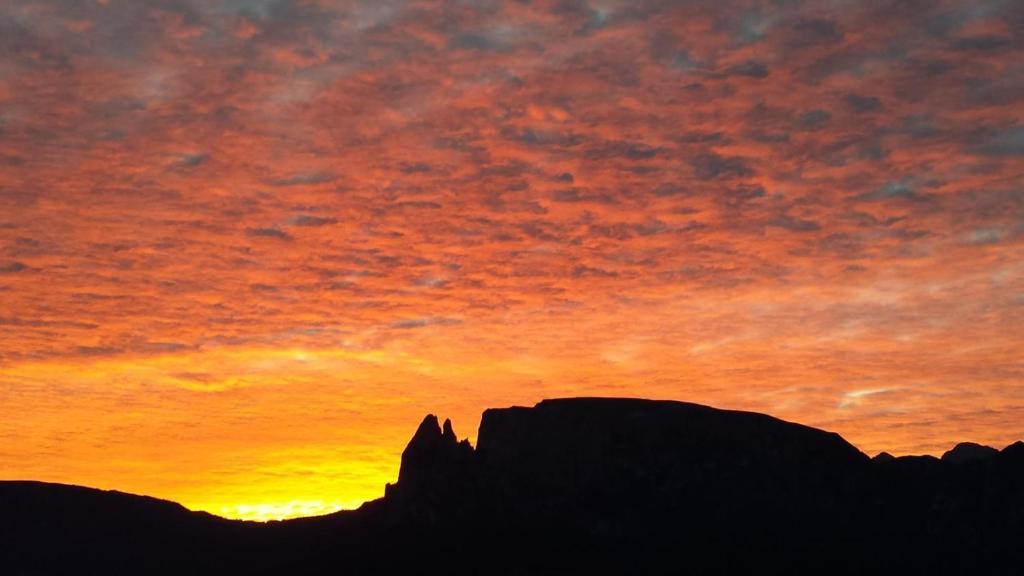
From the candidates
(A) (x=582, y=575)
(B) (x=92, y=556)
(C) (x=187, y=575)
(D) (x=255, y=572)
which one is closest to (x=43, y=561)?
(B) (x=92, y=556)

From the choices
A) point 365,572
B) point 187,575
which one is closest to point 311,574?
point 365,572

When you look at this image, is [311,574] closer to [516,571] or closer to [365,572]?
[365,572]

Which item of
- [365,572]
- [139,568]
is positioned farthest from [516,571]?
[139,568]

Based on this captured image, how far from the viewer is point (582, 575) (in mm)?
198750

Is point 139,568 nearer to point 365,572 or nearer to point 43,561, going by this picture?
point 43,561

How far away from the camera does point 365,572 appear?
653 feet

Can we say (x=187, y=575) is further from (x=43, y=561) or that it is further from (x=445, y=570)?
(x=445, y=570)

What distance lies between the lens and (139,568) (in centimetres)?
19638

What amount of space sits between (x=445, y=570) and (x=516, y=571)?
52.7 feet

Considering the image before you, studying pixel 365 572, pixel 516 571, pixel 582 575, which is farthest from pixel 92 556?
pixel 582 575

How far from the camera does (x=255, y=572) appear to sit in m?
200

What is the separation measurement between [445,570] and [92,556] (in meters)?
67.0

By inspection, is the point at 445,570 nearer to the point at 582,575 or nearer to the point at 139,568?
the point at 582,575

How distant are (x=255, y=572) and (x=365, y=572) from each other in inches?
835
